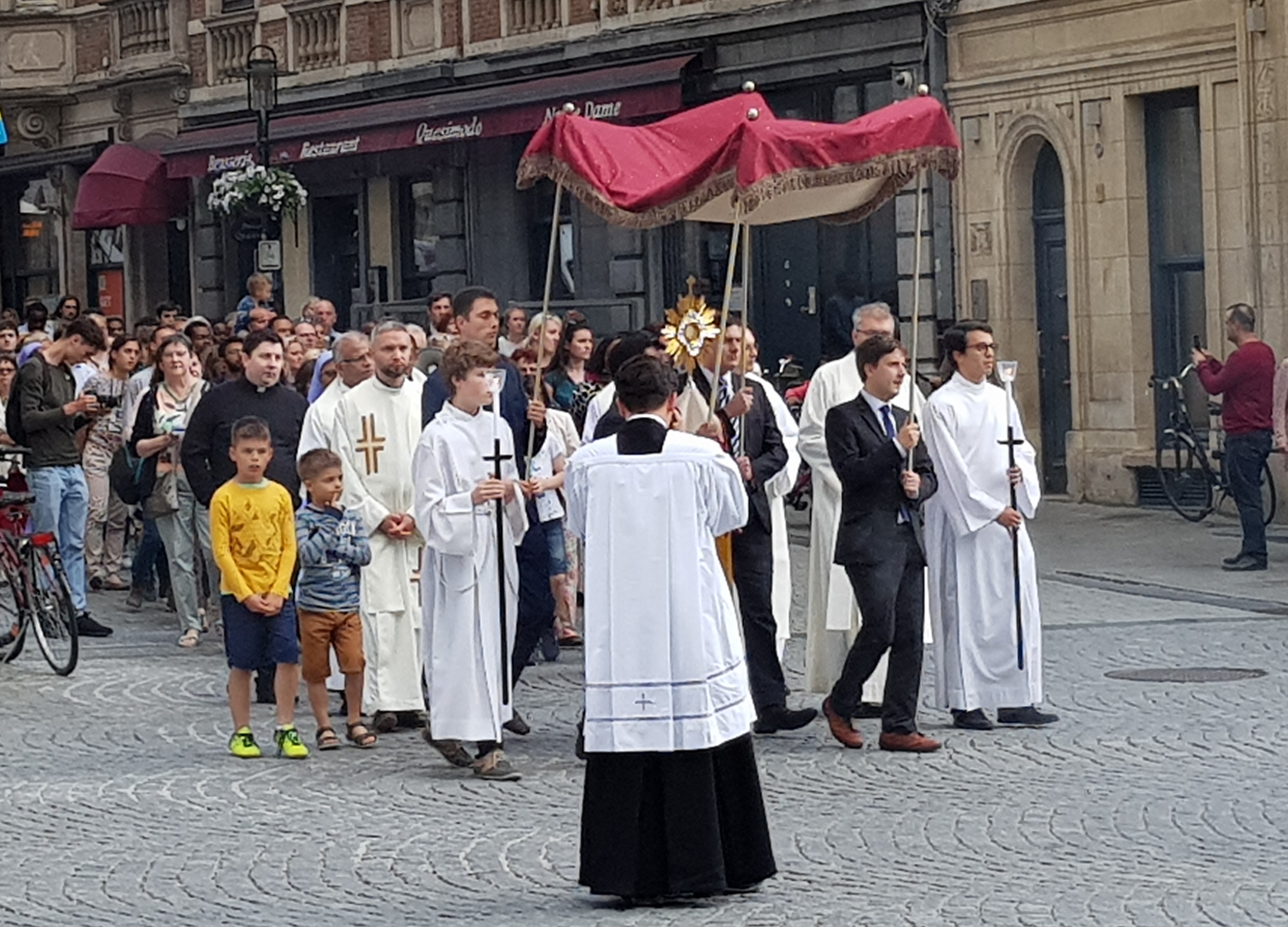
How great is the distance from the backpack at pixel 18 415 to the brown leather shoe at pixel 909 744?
289 inches

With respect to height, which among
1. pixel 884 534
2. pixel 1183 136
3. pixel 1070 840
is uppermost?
pixel 1183 136

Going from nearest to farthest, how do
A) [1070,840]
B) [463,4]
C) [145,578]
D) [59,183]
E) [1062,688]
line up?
[1070,840]
[1062,688]
[145,578]
[463,4]
[59,183]

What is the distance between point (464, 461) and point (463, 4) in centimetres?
2115

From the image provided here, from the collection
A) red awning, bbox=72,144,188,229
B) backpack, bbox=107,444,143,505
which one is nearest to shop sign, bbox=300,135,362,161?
red awning, bbox=72,144,188,229

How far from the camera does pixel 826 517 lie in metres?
13.0

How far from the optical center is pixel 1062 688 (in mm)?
13508

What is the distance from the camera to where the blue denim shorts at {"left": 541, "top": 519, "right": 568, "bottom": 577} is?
15.7 meters

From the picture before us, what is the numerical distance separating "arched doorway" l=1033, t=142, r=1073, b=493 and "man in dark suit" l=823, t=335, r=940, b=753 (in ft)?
43.4

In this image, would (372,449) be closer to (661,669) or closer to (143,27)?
(661,669)

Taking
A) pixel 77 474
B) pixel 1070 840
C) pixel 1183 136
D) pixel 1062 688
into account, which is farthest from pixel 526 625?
pixel 1183 136

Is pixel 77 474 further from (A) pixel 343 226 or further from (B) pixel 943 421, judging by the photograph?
(A) pixel 343 226

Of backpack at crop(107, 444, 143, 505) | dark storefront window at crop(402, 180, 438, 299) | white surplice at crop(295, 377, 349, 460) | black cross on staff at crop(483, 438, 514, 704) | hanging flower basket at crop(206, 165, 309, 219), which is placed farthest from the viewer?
dark storefront window at crop(402, 180, 438, 299)

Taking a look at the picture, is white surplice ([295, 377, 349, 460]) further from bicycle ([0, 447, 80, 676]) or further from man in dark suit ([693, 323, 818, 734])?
bicycle ([0, 447, 80, 676])

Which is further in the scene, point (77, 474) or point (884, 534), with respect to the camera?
point (77, 474)
